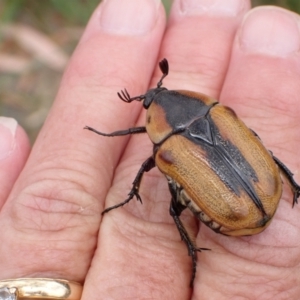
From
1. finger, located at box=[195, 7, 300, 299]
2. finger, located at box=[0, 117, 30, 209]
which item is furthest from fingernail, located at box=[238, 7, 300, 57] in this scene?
finger, located at box=[0, 117, 30, 209]

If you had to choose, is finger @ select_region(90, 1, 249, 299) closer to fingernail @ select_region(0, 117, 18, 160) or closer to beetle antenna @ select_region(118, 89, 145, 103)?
beetle antenna @ select_region(118, 89, 145, 103)

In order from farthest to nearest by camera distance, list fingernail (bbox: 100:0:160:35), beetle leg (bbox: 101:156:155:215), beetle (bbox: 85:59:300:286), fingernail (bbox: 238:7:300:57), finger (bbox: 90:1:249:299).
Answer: fingernail (bbox: 100:0:160:35) < fingernail (bbox: 238:7:300:57) < beetle leg (bbox: 101:156:155:215) < finger (bbox: 90:1:249:299) < beetle (bbox: 85:59:300:286)

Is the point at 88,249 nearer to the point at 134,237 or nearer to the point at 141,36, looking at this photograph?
the point at 134,237

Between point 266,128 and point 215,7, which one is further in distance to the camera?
point 215,7

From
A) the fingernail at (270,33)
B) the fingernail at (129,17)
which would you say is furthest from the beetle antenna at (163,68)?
the fingernail at (270,33)

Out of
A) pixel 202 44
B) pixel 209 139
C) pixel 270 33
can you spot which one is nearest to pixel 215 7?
pixel 202 44

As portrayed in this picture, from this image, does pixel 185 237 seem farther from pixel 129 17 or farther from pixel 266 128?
pixel 129 17

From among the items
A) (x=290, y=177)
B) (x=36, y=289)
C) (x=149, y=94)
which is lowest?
(x=36, y=289)
